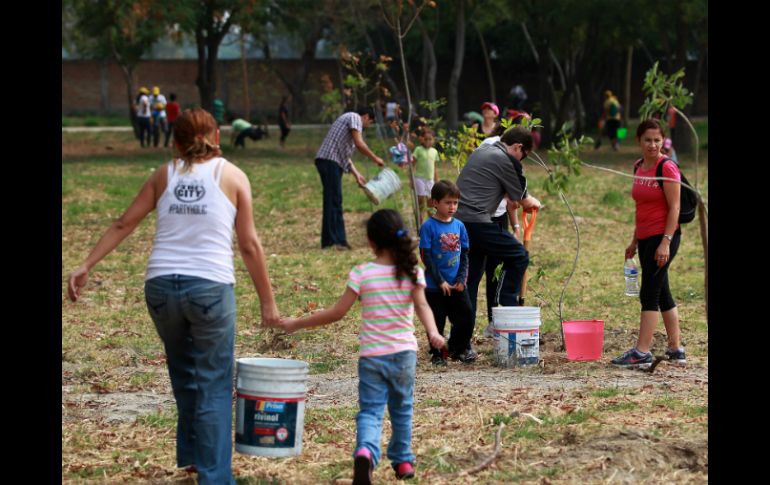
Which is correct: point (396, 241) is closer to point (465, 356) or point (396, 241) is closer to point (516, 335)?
point (516, 335)

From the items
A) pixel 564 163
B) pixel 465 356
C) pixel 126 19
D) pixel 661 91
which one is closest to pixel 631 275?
pixel 564 163

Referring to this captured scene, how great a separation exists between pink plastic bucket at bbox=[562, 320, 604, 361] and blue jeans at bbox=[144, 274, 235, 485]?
397 cm

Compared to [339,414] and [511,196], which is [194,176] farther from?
[511,196]

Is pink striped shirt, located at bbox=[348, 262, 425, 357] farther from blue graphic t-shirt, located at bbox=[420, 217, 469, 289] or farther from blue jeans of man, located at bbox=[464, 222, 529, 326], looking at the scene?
blue jeans of man, located at bbox=[464, 222, 529, 326]

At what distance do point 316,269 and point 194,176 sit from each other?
27.6 ft

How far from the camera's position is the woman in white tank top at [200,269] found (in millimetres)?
5207

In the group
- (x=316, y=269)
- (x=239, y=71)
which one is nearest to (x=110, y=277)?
(x=316, y=269)

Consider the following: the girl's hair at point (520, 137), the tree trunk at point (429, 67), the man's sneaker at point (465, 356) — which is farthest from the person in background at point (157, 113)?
the man's sneaker at point (465, 356)

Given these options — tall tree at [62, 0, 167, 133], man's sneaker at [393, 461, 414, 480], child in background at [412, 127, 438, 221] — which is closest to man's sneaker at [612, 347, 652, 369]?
man's sneaker at [393, 461, 414, 480]

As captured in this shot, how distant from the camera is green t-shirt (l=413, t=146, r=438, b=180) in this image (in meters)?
15.6

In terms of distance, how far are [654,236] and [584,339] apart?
3.28 ft

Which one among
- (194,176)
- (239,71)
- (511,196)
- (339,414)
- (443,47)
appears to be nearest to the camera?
(194,176)

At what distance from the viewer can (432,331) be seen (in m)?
5.68

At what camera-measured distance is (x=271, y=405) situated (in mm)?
5500
